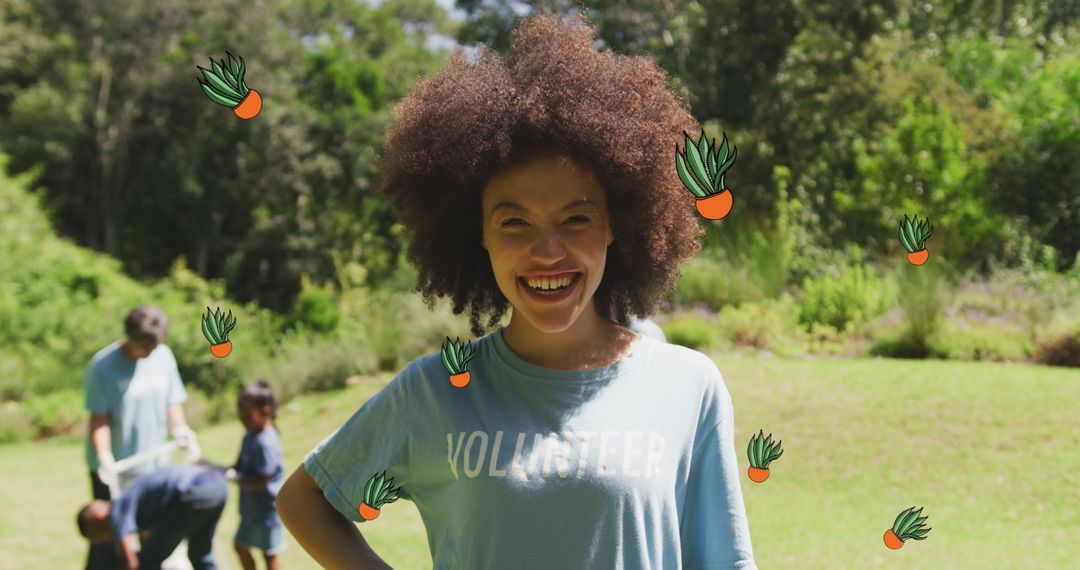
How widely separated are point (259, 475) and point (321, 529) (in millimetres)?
3640

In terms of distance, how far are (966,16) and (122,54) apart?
20.6m

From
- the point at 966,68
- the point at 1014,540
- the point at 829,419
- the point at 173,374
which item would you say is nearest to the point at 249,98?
the point at 1014,540

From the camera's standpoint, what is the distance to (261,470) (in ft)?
17.5

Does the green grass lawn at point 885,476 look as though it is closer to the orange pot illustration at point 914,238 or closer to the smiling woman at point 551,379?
the orange pot illustration at point 914,238

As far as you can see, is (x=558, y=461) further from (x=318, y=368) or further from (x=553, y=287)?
(x=318, y=368)

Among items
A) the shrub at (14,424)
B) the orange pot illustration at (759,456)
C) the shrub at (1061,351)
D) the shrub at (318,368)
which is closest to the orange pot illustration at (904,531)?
the orange pot illustration at (759,456)

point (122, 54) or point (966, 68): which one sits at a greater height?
point (122, 54)

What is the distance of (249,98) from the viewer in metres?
1.68

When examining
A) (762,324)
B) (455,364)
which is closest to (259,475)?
(455,364)

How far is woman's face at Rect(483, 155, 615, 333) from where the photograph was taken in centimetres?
174

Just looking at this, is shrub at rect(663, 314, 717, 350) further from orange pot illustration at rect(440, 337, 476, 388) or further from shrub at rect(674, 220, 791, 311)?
orange pot illustration at rect(440, 337, 476, 388)

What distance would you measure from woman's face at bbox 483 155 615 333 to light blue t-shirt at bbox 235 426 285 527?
3.90 meters

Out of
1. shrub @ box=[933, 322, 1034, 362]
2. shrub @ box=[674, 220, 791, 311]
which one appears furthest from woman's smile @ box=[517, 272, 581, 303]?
shrub @ box=[674, 220, 791, 311]

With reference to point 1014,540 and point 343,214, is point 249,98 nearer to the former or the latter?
point 1014,540
